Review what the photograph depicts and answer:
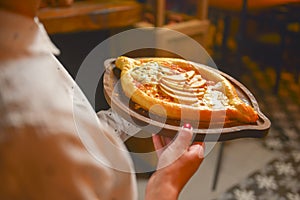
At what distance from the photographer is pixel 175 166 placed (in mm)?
680

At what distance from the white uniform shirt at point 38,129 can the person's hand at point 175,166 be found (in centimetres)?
22

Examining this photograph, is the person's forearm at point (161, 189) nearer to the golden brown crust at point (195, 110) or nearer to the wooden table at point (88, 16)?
the golden brown crust at point (195, 110)

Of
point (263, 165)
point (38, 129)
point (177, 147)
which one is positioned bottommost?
point (263, 165)

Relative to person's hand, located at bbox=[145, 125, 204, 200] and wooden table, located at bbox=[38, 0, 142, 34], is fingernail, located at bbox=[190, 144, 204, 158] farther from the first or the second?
wooden table, located at bbox=[38, 0, 142, 34]

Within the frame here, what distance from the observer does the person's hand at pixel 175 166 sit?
66 cm

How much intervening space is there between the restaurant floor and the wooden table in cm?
91

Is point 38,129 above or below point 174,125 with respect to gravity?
above

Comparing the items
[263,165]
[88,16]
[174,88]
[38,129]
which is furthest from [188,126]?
[263,165]

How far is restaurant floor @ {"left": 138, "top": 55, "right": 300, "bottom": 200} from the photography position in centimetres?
197

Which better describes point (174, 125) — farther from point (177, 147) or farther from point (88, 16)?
point (88, 16)

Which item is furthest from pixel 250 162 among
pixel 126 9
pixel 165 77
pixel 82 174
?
pixel 82 174

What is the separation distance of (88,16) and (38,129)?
160 centimetres

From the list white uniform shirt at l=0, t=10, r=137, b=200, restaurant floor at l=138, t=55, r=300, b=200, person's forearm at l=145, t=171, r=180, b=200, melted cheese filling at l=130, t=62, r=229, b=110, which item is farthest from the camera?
restaurant floor at l=138, t=55, r=300, b=200

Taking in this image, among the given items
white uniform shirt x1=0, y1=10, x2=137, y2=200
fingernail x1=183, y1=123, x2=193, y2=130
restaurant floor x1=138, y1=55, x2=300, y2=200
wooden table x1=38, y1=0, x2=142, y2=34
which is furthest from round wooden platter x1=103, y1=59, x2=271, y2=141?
wooden table x1=38, y1=0, x2=142, y2=34
